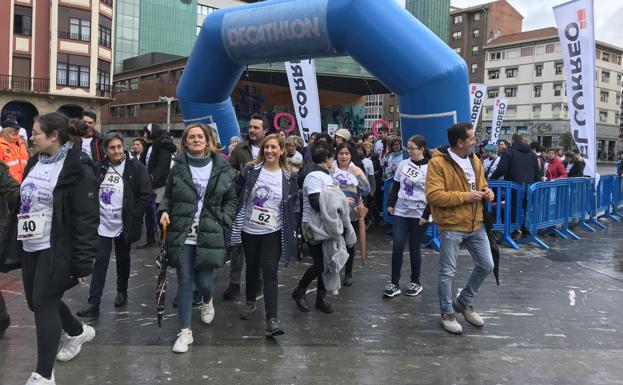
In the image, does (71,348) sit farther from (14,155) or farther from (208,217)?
(14,155)

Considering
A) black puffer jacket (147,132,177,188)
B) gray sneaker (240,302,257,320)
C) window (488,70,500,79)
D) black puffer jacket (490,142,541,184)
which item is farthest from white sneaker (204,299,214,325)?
window (488,70,500,79)

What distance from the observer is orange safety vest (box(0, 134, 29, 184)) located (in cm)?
618

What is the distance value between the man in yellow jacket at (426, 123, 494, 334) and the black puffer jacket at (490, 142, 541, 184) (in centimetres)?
442

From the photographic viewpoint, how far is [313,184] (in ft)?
16.8

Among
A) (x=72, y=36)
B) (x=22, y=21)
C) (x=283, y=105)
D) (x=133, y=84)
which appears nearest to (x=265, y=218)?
(x=283, y=105)

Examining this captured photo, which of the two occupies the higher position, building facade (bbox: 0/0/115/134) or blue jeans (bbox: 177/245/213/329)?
building facade (bbox: 0/0/115/134)

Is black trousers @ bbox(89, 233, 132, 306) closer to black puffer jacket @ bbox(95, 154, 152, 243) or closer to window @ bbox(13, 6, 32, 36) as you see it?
black puffer jacket @ bbox(95, 154, 152, 243)

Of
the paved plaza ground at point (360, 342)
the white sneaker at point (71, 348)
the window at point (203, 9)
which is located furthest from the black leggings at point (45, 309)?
the window at point (203, 9)

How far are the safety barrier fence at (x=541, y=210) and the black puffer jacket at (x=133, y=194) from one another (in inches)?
183

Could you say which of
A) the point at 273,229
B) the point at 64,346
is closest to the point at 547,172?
the point at 273,229

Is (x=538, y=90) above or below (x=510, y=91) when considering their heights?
below

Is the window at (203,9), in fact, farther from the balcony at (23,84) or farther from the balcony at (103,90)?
the balcony at (23,84)

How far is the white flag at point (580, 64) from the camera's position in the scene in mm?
9656

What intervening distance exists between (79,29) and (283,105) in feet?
57.3
